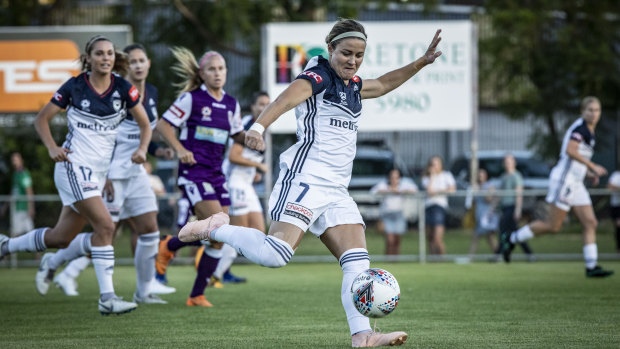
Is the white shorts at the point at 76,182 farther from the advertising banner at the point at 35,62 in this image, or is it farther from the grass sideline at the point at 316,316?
the advertising banner at the point at 35,62

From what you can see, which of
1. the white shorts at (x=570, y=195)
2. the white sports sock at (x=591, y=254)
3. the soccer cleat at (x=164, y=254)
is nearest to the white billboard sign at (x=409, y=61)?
the white shorts at (x=570, y=195)

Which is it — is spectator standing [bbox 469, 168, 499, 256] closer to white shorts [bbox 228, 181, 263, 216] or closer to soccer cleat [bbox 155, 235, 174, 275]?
white shorts [bbox 228, 181, 263, 216]

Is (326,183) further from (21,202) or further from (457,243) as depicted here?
(457,243)

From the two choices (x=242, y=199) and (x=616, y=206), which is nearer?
(x=242, y=199)

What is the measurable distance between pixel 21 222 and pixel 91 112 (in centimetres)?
825

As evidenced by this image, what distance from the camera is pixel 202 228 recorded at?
6086 millimetres

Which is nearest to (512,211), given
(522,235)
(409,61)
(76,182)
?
(522,235)

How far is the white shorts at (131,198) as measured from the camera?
8.57 m

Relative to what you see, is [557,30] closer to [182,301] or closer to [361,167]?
[361,167]

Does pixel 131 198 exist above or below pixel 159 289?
above

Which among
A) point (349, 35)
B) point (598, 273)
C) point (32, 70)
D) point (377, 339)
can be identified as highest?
point (32, 70)

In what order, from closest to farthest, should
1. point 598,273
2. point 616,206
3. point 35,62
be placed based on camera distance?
point 598,273 → point 616,206 → point 35,62

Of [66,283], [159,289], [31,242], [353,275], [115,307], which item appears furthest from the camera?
[159,289]

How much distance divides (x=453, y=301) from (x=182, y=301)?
106 inches
